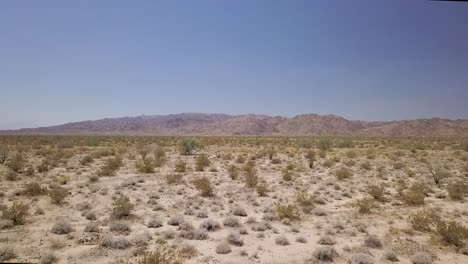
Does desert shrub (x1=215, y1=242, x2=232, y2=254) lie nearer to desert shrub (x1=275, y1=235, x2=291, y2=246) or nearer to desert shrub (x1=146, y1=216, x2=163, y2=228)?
desert shrub (x1=275, y1=235, x2=291, y2=246)

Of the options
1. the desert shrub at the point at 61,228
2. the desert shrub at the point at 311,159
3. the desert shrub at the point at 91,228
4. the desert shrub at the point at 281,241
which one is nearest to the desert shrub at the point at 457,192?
the desert shrub at the point at 281,241

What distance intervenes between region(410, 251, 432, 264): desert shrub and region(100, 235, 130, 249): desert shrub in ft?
22.4

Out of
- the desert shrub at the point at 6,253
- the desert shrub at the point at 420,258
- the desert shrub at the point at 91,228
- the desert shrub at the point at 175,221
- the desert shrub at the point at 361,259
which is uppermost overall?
the desert shrub at the point at 6,253

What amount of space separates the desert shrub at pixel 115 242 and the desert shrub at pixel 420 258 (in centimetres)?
684

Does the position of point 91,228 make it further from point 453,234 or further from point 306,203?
point 453,234

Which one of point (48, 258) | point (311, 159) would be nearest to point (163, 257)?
point (48, 258)

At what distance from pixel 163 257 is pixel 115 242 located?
2338mm

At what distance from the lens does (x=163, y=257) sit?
7027mm

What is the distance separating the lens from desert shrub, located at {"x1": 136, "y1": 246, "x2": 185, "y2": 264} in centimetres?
696

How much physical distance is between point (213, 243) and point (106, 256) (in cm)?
267

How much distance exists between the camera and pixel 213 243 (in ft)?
30.8

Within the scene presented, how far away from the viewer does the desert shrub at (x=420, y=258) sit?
26.8 feet

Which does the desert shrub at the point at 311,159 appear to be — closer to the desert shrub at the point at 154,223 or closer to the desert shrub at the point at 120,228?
the desert shrub at the point at 154,223

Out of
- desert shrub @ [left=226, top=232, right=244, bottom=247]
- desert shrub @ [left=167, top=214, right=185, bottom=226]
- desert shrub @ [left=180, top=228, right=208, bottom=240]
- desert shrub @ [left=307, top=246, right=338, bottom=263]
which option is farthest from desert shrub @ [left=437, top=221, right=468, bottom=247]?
Result: desert shrub @ [left=167, top=214, right=185, bottom=226]
